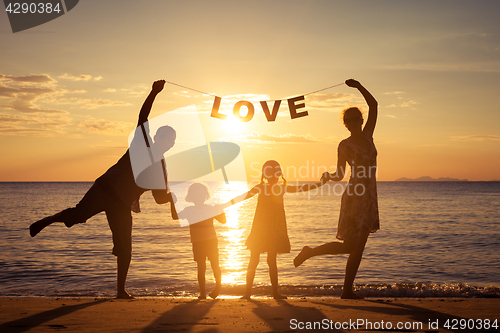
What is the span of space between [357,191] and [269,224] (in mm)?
1381

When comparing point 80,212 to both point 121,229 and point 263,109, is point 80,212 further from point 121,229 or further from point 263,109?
point 263,109

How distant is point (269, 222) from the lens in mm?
5691

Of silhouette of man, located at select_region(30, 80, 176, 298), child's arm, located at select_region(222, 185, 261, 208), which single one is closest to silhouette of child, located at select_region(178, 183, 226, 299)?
child's arm, located at select_region(222, 185, 261, 208)

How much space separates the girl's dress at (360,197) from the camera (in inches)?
197

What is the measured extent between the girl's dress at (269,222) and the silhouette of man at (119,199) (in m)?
1.36

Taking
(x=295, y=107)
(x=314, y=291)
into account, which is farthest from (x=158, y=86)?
(x=314, y=291)

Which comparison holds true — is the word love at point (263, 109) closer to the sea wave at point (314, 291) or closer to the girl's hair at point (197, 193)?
the girl's hair at point (197, 193)

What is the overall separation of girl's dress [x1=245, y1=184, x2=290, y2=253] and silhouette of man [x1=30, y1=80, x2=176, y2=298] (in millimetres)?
1360

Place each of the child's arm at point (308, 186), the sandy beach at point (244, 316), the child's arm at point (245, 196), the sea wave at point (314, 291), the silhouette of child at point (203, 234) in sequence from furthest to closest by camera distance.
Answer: the sea wave at point (314, 291)
the silhouette of child at point (203, 234)
the child's arm at point (245, 196)
the child's arm at point (308, 186)
the sandy beach at point (244, 316)

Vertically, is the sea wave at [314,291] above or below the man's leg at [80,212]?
below

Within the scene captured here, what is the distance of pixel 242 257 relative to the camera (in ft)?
39.2

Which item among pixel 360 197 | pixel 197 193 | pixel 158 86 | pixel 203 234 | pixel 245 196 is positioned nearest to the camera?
pixel 360 197

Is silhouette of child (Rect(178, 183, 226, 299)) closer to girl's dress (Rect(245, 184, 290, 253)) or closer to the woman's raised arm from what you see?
girl's dress (Rect(245, 184, 290, 253))

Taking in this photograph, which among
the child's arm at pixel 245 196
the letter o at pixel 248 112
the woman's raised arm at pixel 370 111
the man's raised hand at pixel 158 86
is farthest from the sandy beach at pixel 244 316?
the letter o at pixel 248 112
